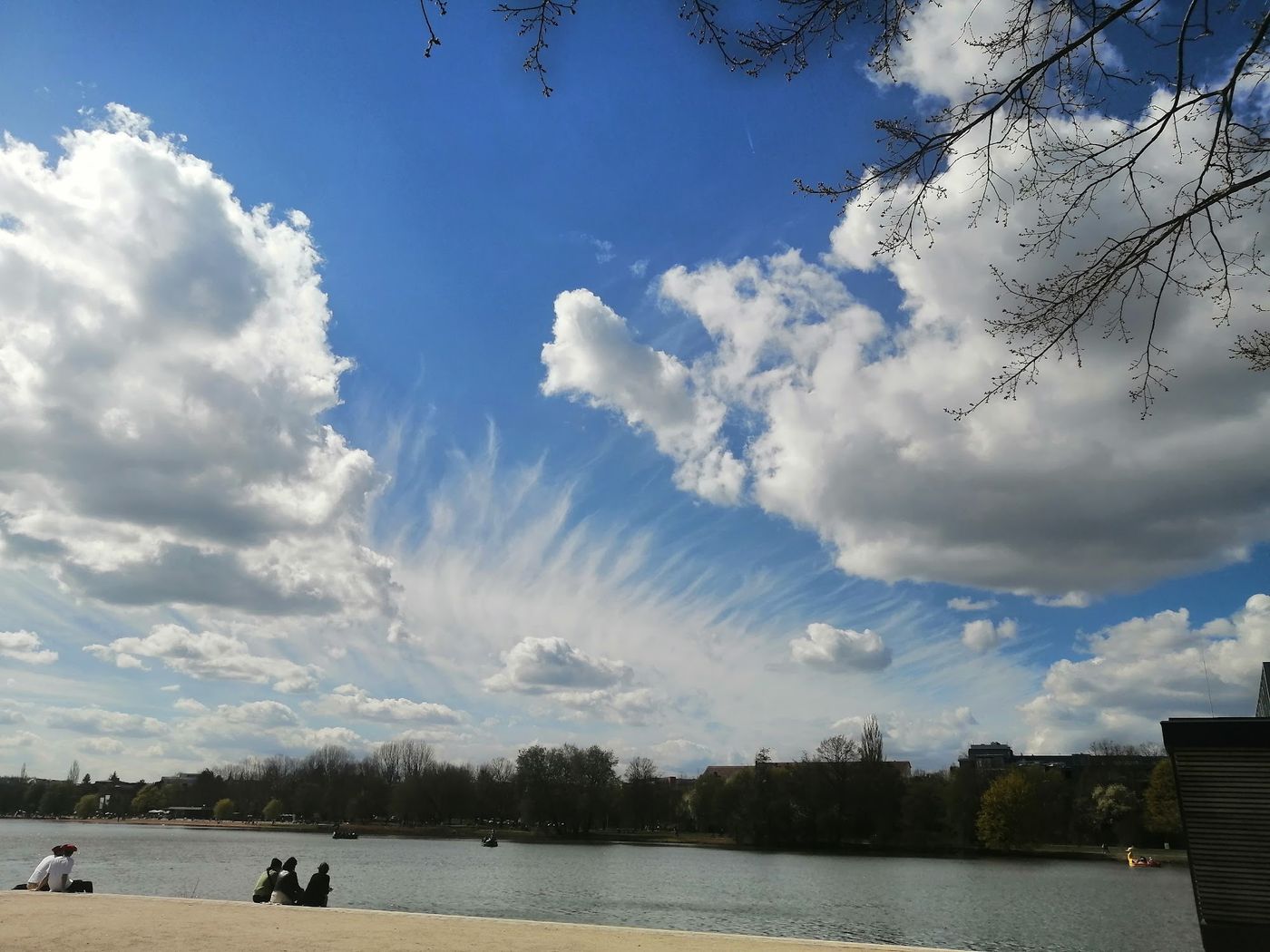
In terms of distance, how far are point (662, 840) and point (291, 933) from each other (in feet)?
292

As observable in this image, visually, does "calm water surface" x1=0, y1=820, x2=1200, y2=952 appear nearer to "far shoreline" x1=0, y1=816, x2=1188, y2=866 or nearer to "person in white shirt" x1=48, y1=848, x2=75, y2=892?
"far shoreline" x1=0, y1=816, x2=1188, y2=866

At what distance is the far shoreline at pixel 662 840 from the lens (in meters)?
70.9

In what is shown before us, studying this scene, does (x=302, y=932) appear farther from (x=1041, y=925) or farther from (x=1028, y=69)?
(x=1041, y=925)

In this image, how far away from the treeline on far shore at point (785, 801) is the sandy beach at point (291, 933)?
7049 cm

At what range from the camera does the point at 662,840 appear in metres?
93.4

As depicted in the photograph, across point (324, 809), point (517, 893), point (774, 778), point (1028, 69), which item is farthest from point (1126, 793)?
point (324, 809)

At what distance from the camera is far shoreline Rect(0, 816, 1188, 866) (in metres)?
70.9

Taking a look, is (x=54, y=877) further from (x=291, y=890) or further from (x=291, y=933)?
(x=291, y=933)

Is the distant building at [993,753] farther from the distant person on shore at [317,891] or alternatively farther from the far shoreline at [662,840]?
the distant person on shore at [317,891]

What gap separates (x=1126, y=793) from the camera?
72375 mm

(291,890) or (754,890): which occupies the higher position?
(291,890)

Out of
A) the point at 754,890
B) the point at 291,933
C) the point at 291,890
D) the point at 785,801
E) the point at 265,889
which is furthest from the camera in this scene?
the point at 785,801

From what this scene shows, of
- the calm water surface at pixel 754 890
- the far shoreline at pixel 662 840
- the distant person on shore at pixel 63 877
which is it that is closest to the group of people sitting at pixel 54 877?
the distant person on shore at pixel 63 877

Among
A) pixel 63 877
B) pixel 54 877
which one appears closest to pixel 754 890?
pixel 63 877
